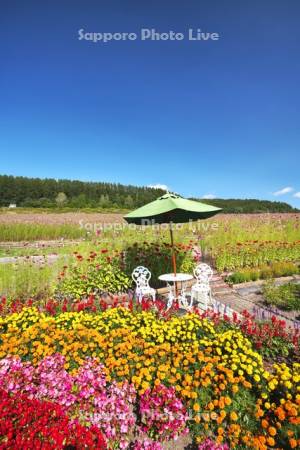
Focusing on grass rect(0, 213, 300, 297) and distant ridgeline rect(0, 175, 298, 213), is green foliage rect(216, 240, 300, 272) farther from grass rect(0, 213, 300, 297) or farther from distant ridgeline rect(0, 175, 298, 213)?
distant ridgeline rect(0, 175, 298, 213)

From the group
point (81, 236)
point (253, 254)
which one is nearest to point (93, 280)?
point (253, 254)

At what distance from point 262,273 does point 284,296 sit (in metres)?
2.03

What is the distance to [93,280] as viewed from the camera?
18.5 ft

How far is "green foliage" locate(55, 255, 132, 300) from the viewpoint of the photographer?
5.52 meters

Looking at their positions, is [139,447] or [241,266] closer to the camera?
[139,447]

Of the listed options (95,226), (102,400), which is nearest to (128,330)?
(102,400)

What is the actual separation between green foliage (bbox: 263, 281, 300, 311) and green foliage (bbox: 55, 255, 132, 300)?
2995 millimetres

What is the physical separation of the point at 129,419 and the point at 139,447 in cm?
23

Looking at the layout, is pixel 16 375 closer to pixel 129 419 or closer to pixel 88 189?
pixel 129 419

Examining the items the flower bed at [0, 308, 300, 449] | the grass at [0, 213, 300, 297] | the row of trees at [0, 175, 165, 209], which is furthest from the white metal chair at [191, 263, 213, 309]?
the row of trees at [0, 175, 165, 209]

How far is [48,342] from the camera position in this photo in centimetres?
287

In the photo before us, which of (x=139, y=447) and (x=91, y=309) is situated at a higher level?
(x=91, y=309)

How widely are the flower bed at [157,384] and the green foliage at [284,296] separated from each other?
273 cm

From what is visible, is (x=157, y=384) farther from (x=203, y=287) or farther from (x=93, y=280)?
(x=93, y=280)
